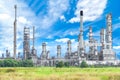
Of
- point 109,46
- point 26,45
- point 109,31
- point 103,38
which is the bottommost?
point 109,46

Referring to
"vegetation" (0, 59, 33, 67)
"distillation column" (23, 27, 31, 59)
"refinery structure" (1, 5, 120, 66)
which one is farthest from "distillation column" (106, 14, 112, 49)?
"distillation column" (23, 27, 31, 59)

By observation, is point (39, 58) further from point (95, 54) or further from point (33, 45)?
point (95, 54)

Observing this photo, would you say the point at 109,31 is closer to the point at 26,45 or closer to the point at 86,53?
the point at 86,53

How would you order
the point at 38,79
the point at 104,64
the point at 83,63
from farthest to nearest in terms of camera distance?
the point at 104,64 → the point at 83,63 → the point at 38,79

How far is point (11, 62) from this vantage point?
104 metres

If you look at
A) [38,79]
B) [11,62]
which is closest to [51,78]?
[38,79]

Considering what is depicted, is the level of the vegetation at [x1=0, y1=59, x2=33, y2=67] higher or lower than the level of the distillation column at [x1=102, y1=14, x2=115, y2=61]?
lower

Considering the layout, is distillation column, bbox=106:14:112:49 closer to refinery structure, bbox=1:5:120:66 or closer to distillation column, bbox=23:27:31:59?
refinery structure, bbox=1:5:120:66

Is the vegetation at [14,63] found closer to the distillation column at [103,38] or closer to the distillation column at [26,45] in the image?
the distillation column at [26,45]

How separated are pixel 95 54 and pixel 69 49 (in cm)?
1612

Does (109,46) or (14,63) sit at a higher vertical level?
(109,46)

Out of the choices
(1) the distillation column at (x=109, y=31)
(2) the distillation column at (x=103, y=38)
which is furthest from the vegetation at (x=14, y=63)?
(1) the distillation column at (x=109, y=31)

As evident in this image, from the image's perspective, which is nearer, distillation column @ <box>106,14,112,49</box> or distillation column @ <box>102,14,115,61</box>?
distillation column @ <box>102,14,115,61</box>

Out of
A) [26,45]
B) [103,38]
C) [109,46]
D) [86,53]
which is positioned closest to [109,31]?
[109,46]
